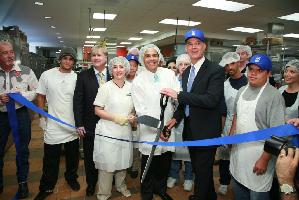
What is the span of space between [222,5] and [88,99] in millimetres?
6278

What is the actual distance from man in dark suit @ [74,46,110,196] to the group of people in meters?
0.01

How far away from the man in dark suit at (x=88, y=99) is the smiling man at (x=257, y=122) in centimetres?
157

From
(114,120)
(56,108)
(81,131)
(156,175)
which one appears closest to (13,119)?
(56,108)

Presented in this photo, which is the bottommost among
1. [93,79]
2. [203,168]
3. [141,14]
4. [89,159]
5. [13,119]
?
[89,159]

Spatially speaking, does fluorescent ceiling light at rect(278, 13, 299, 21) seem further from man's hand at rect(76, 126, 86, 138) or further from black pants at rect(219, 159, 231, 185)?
man's hand at rect(76, 126, 86, 138)

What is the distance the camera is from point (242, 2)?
707 cm

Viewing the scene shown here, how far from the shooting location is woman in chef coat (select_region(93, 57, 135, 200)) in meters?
2.56

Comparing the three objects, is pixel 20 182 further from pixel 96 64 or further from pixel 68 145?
pixel 96 64

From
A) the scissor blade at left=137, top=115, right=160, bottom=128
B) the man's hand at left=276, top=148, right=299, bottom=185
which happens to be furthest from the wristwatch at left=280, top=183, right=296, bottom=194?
the scissor blade at left=137, top=115, right=160, bottom=128

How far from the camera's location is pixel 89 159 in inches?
114

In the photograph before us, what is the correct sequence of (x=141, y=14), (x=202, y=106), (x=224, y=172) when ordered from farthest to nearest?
(x=141, y=14)
(x=224, y=172)
(x=202, y=106)

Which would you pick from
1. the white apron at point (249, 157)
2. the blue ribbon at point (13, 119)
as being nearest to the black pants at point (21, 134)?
the blue ribbon at point (13, 119)

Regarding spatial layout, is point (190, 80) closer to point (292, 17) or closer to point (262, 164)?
point (262, 164)

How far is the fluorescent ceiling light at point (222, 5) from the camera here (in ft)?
23.8
